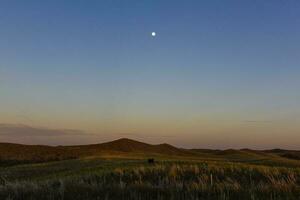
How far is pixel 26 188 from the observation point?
1118cm

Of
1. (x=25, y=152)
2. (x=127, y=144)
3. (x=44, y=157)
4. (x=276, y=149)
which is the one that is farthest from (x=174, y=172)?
(x=276, y=149)

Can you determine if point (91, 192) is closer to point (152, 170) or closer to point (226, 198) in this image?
point (226, 198)

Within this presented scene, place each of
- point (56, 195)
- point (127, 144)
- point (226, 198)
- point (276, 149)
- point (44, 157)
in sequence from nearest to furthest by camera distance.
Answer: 1. point (226, 198)
2. point (56, 195)
3. point (44, 157)
4. point (127, 144)
5. point (276, 149)

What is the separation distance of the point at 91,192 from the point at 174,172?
775 cm

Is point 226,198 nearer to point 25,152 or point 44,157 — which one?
point 44,157

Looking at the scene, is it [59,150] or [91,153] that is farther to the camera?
[59,150]

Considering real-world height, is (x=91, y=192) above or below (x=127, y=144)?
below

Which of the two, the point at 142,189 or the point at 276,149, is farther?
the point at 276,149

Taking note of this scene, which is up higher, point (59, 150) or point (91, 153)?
point (59, 150)

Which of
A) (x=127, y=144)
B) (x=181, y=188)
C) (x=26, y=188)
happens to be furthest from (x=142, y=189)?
(x=127, y=144)

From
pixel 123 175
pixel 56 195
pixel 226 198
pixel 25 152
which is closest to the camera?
pixel 226 198

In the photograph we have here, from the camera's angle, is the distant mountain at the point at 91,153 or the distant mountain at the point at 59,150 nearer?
the distant mountain at the point at 91,153

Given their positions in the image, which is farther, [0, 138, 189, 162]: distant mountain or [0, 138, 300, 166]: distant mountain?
[0, 138, 189, 162]: distant mountain

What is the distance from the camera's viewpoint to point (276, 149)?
133375mm
